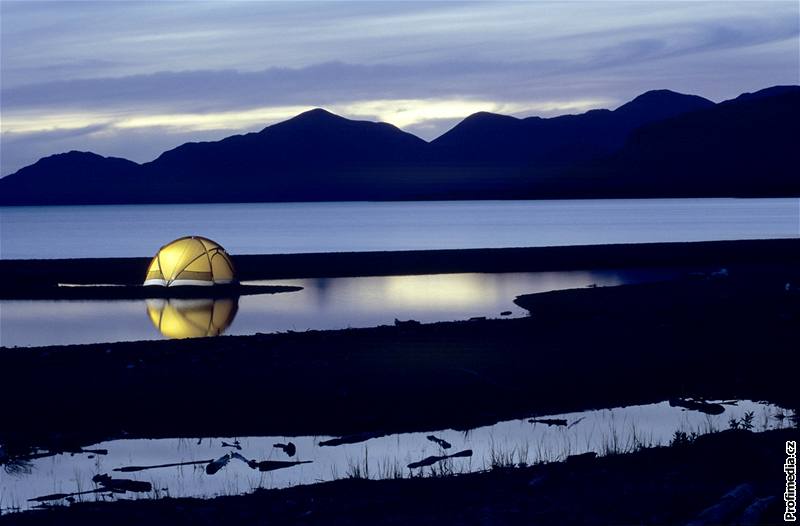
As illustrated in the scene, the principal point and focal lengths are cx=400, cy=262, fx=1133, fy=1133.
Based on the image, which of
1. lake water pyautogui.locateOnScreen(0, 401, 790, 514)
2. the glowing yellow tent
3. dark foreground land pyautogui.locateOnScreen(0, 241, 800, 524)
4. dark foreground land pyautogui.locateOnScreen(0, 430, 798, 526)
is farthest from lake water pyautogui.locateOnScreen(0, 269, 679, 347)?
dark foreground land pyautogui.locateOnScreen(0, 430, 798, 526)

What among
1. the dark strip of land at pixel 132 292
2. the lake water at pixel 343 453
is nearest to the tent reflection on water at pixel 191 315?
the dark strip of land at pixel 132 292

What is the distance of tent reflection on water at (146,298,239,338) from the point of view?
86.4ft

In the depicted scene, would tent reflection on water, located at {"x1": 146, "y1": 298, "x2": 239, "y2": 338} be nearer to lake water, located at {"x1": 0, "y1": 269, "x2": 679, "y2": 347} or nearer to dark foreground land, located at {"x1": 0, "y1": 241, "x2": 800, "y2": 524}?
lake water, located at {"x1": 0, "y1": 269, "x2": 679, "y2": 347}

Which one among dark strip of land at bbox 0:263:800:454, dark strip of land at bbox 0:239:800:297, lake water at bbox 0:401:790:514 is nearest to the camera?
lake water at bbox 0:401:790:514

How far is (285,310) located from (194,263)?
576 cm

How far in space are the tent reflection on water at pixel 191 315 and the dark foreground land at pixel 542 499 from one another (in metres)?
15.0

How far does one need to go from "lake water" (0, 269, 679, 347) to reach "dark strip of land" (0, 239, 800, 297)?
249 inches

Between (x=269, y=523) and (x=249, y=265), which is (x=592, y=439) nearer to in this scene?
(x=269, y=523)

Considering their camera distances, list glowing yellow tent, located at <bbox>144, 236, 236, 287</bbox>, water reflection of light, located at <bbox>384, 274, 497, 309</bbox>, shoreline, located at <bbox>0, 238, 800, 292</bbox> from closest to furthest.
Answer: water reflection of light, located at <bbox>384, 274, 497, 309</bbox>, glowing yellow tent, located at <bbox>144, 236, 236, 287</bbox>, shoreline, located at <bbox>0, 238, 800, 292</bbox>

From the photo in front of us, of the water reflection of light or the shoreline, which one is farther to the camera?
the shoreline

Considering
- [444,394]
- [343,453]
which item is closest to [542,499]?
[343,453]

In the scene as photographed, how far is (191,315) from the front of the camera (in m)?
29.8

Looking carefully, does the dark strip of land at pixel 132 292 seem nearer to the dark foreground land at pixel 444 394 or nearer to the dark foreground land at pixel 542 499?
the dark foreground land at pixel 444 394

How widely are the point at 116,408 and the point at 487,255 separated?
45601mm
